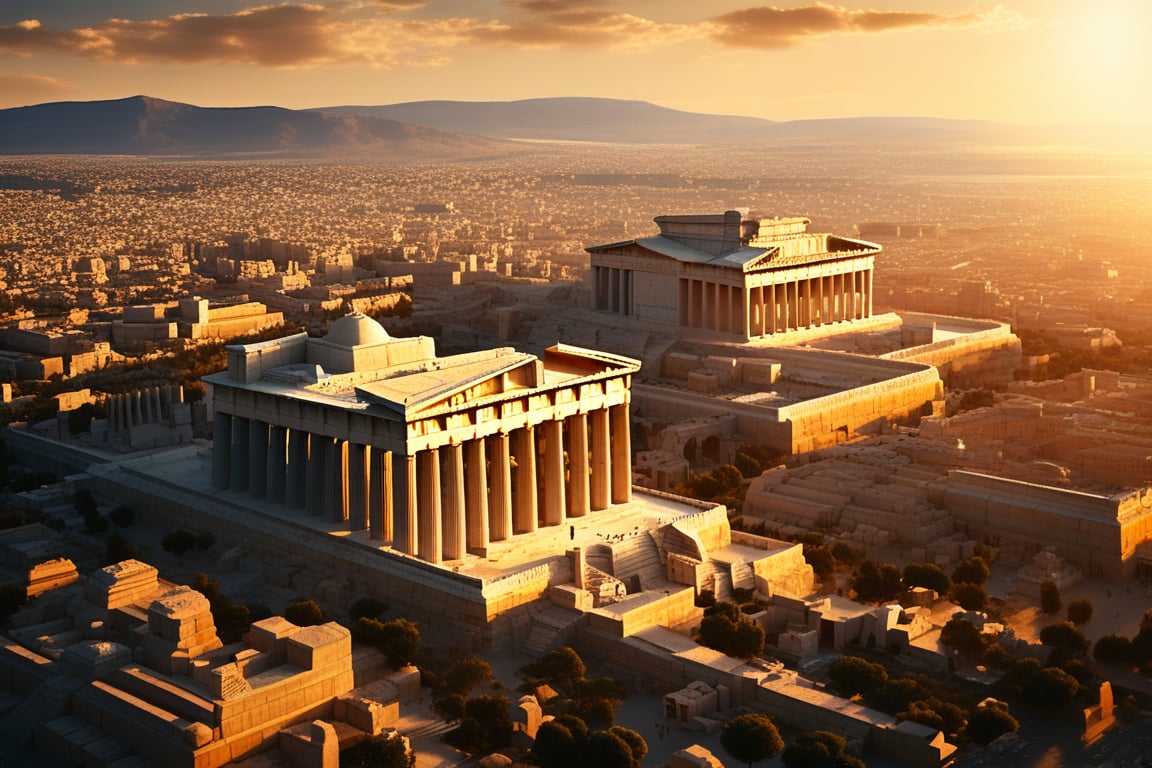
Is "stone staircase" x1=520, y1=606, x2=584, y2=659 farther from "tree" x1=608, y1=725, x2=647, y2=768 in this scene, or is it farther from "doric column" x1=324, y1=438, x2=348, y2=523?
"doric column" x1=324, y1=438, x2=348, y2=523

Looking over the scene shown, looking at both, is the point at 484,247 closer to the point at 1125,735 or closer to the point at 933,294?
the point at 933,294

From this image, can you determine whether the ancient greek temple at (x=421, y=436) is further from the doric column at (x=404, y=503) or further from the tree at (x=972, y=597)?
the tree at (x=972, y=597)

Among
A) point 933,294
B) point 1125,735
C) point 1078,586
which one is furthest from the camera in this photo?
point 933,294

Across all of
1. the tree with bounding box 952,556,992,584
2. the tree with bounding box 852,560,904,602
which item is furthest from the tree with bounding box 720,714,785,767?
the tree with bounding box 952,556,992,584

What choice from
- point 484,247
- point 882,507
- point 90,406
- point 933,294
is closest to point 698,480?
point 882,507

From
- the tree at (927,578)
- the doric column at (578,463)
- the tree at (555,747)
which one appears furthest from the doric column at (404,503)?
the tree at (927,578)
